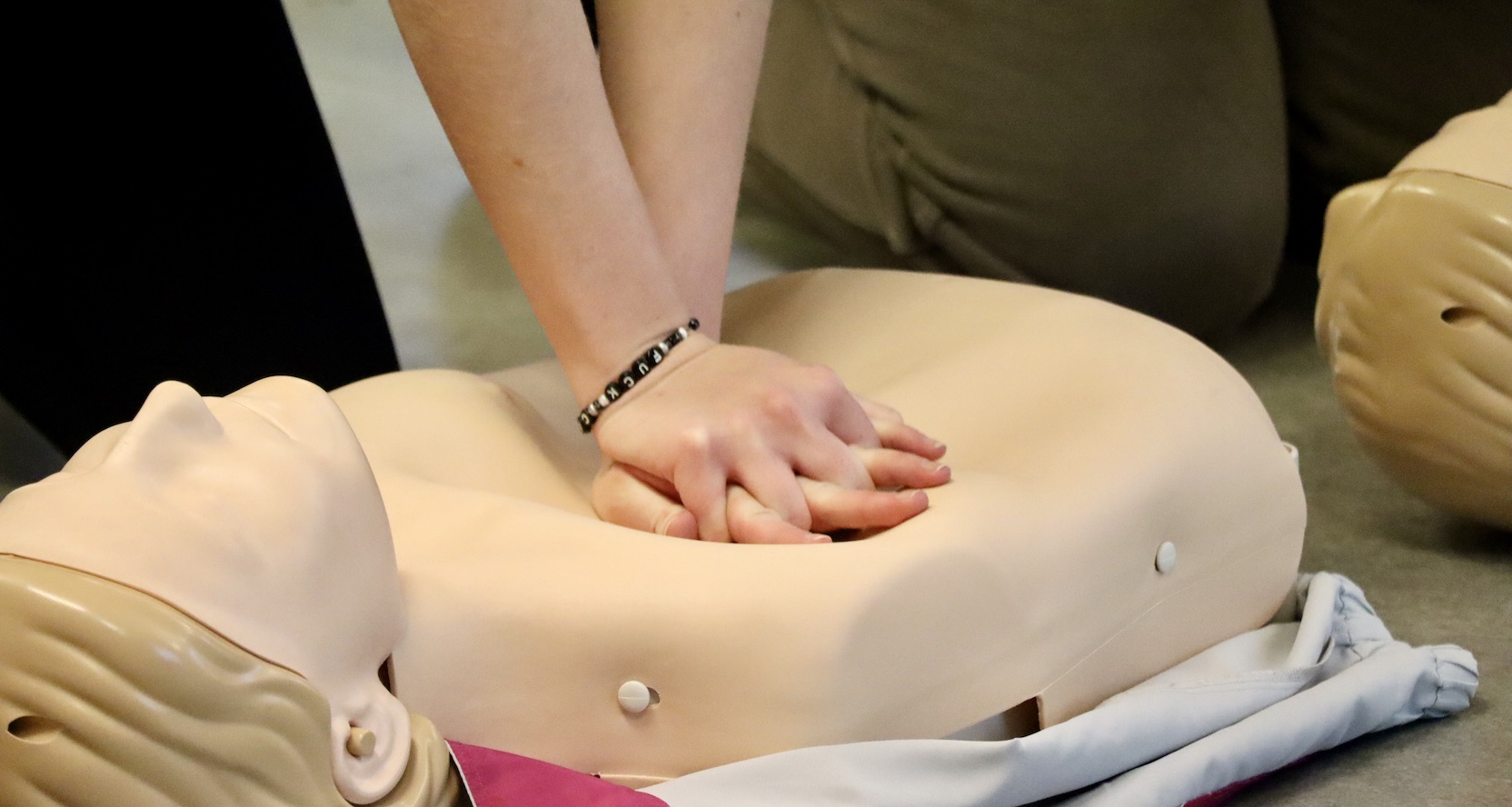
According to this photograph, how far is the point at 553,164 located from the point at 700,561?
24 cm

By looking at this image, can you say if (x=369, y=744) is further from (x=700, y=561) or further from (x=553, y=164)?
(x=553, y=164)

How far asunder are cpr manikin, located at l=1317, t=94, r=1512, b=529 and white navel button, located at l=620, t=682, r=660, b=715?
518mm

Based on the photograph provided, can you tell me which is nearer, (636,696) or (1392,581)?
(636,696)

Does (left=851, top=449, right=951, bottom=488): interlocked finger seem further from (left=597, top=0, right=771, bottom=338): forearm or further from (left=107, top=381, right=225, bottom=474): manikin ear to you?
(left=107, top=381, right=225, bottom=474): manikin ear

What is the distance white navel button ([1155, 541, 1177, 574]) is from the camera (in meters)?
0.68

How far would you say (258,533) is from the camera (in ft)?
1.52

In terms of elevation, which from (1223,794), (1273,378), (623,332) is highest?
(623,332)

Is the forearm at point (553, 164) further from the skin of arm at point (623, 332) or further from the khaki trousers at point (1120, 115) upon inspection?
the khaki trousers at point (1120, 115)

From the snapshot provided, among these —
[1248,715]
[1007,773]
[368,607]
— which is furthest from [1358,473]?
[368,607]

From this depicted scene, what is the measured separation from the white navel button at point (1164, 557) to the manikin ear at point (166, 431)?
1.51 feet

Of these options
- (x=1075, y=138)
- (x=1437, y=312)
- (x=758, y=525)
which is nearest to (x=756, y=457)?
(x=758, y=525)

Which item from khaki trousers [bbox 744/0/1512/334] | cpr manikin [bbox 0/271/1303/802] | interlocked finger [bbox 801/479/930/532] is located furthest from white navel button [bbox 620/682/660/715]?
khaki trousers [bbox 744/0/1512/334]

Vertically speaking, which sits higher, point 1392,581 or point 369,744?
point 369,744

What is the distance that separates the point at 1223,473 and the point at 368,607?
0.46 meters
